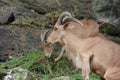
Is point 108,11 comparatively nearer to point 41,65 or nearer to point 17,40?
point 17,40

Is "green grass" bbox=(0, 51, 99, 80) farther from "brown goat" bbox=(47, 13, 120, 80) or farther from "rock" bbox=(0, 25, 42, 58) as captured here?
"brown goat" bbox=(47, 13, 120, 80)

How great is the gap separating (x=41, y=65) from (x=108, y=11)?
156 inches

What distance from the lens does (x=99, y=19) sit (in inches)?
606

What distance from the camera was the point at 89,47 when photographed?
9.48 meters

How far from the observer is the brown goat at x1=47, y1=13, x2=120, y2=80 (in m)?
9.18

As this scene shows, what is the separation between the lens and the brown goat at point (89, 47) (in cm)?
918

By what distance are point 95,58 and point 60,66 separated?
3081 mm

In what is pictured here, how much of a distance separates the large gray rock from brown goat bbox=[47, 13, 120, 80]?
5.03 meters

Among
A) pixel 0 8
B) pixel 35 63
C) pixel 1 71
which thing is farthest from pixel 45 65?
pixel 0 8

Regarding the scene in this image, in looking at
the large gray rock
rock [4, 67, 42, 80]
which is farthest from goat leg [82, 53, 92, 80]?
the large gray rock

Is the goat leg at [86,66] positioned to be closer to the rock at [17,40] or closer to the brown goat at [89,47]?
the brown goat at [89,47]

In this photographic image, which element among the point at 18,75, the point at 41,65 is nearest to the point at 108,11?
the point at 41,65

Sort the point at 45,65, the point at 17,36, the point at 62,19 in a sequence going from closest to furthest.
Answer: the point at 62,19 < the point at 45,65 < the point at 17,36

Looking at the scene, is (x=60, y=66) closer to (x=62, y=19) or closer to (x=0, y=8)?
(x=62, y=19)
